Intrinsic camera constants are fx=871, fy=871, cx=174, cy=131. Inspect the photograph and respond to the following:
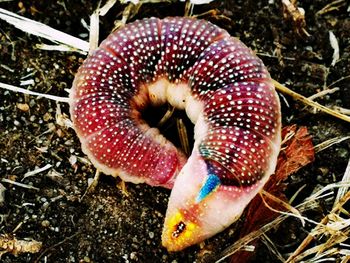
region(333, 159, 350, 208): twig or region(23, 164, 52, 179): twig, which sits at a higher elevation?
region(333, 159, 350, 208): twig

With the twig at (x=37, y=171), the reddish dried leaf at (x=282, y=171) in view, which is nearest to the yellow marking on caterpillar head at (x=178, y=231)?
the reddish dried leaf at (x=282, y=171)

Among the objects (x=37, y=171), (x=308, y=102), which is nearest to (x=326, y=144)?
(x=308, y=102)

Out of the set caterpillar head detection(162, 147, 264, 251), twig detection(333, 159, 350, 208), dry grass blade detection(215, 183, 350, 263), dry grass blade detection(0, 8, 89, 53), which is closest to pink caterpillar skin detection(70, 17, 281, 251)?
caterpillar head detection(162, 147, 264, 251)

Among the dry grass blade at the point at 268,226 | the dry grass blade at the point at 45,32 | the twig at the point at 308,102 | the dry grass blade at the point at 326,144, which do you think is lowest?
the dry grass blade at the point at 268,226

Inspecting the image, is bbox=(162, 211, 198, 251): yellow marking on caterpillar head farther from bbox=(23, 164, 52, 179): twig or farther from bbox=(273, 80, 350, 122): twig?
bbox=(273, 80, 350, 122): twig

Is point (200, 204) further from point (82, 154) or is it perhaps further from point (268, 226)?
point (82, 154)

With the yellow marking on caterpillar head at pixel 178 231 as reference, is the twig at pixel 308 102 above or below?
above

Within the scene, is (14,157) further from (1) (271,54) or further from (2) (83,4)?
(1) (271,54)

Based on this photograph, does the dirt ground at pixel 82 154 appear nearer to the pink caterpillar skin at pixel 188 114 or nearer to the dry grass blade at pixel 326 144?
the dry grass blade at pixel 326 144
